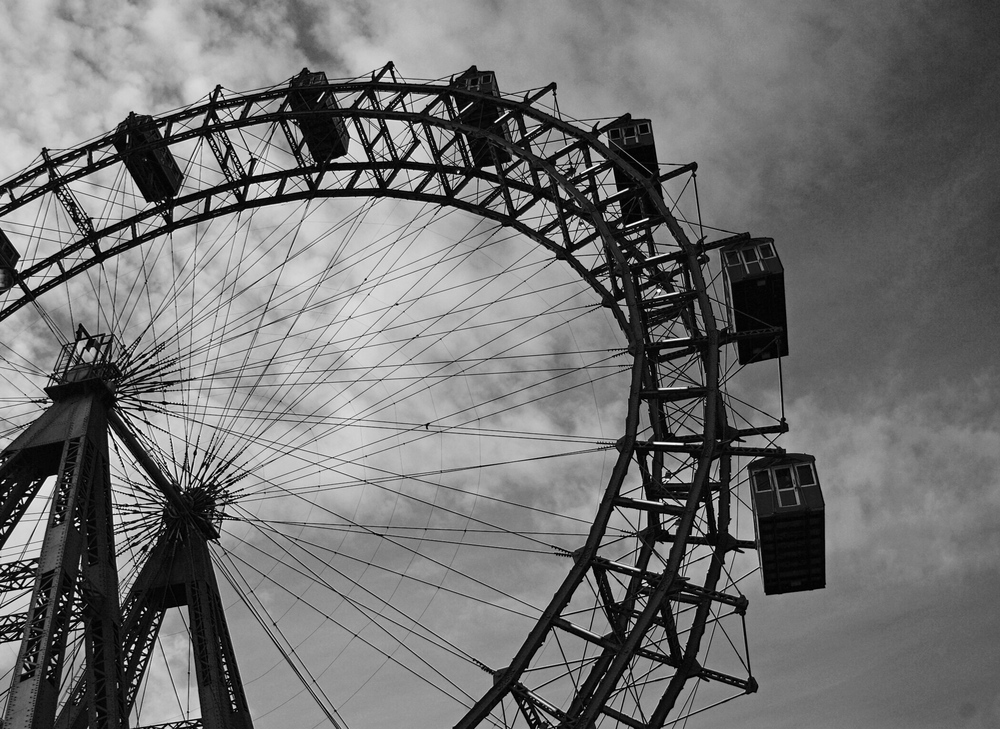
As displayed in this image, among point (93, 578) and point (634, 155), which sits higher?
point (634, 155)

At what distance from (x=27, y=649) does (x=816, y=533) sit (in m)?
15.7

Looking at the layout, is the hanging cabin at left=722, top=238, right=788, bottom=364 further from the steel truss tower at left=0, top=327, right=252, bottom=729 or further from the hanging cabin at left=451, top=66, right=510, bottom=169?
the steel truss tower at left=0, top=327, right=252, bottom=729

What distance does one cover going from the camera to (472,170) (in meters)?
27.1

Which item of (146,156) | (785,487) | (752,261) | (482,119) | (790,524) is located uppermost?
(146,156)

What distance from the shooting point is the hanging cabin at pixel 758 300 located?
79.7ft

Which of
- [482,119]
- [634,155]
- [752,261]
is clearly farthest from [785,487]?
[482,119]

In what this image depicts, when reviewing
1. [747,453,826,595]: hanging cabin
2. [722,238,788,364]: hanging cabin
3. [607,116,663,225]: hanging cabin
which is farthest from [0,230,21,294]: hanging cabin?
[747,453,826,595]: hanging cabin

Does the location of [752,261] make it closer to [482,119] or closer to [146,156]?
[482,119]

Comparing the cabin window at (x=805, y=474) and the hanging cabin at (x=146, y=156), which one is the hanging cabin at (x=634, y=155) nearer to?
the cabin window at (x=805, y=474)

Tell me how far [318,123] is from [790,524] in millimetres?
16108

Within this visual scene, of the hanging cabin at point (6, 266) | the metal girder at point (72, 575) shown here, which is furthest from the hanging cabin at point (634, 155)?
the hanging cabin at point (6, 266)

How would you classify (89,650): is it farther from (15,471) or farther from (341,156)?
(341,156)

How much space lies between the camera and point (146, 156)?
28938mm

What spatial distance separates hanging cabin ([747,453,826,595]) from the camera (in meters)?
21.9
